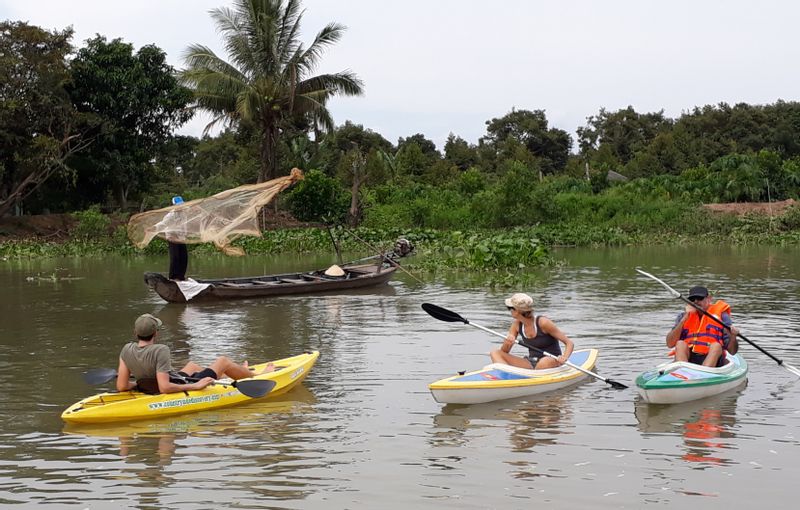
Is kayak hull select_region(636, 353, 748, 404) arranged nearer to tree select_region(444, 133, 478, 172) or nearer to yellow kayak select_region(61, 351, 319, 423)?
yellow kayak select_region(61, 351, 319, 423)

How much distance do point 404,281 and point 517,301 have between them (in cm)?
1331

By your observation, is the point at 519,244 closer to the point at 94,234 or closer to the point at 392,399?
the point at 392,399

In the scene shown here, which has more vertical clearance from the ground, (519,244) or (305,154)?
(305,154)

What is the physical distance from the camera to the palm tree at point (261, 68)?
36156 millimetres

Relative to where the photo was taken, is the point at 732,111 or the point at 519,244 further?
the point at 732,111

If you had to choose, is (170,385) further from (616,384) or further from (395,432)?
(616,384)

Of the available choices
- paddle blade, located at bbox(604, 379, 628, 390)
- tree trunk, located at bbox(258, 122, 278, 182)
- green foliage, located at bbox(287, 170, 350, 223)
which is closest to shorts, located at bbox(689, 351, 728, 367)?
paddle blade, located at bbox(604, 379, 628, 390)

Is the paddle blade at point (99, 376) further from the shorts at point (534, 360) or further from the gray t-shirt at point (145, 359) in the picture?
the shorts at point (534, 360)

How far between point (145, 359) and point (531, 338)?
396 cm

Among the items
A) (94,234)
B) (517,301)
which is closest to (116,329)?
(517,301)

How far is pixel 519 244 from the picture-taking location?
24609 millimetres

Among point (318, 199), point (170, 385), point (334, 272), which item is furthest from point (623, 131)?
point (170, 385)

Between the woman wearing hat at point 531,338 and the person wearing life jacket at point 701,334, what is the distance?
1104 millimetres

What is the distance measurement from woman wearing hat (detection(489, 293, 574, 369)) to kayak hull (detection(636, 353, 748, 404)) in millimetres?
951
